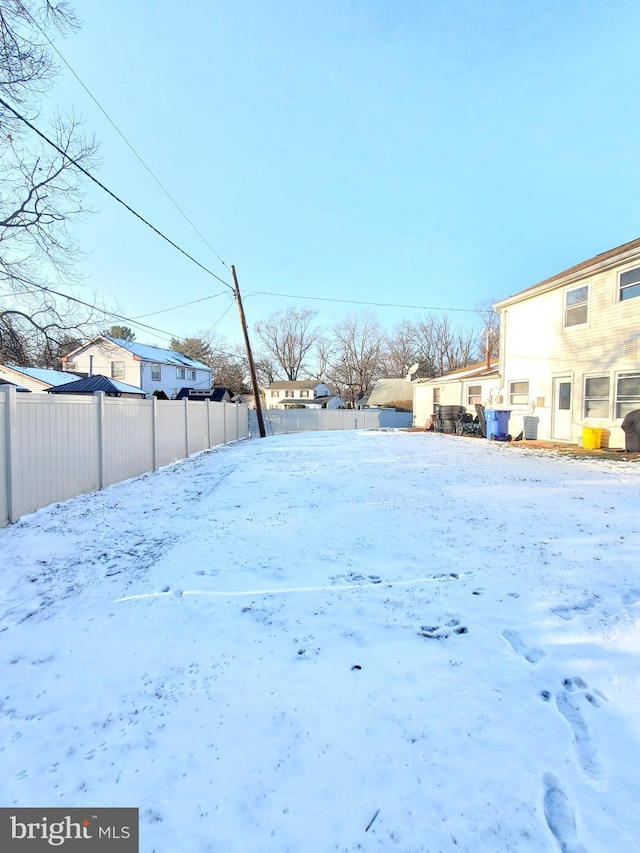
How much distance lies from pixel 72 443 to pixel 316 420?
19.9m

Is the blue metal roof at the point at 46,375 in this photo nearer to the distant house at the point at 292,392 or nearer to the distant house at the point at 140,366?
the distant house at the point at 140,366

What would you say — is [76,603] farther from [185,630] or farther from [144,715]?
[144,715]

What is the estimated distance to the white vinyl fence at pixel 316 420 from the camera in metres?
24.3

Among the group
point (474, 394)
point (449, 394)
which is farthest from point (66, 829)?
point (449, 394)

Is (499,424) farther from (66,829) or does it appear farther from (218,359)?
(218,359)

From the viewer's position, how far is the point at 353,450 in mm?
11281

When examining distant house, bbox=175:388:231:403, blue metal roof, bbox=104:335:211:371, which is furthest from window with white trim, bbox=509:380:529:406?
blue metal roof, bbox=104:335:211:371

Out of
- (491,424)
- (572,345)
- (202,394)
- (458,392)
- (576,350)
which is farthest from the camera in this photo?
(202,394)

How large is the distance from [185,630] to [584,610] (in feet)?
8.64

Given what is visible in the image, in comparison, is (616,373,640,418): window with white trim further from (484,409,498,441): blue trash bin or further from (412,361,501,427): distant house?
(412,361,501,427): distant house

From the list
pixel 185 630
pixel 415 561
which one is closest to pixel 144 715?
pixel 185 630

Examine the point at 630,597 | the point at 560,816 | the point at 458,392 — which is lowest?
the point at 560,816

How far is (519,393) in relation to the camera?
45.0 ft

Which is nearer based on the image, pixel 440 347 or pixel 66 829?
pixel 66 829
